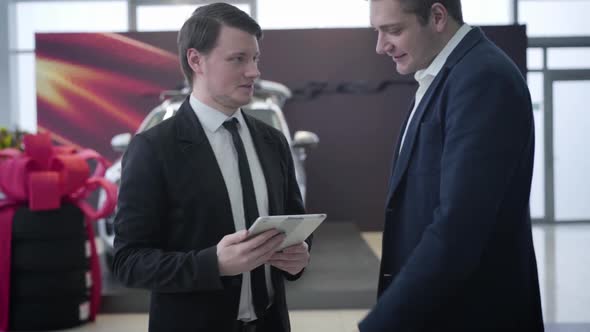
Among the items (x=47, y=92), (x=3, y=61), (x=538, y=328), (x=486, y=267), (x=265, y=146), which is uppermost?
(x=3, y=61)

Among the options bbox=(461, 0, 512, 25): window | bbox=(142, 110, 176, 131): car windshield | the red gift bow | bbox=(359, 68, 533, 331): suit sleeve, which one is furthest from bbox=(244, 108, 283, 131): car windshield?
bbox=(461, 0, 512, 25): window

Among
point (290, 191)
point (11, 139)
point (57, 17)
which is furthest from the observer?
point (57, 17)

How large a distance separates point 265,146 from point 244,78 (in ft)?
0.71

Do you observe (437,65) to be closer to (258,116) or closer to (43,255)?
(43,255)

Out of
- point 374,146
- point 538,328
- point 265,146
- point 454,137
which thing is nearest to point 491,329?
point 538,328

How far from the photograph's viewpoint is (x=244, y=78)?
165 cm

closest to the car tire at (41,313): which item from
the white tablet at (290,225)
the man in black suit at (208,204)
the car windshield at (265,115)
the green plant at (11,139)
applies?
the green plant at (11,139)

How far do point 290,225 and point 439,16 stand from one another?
58 centimetres

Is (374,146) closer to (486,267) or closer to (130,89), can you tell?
(130,89)

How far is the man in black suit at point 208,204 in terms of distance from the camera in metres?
1.48

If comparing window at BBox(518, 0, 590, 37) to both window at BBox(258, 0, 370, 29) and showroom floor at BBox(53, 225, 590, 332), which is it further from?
showroom floor at BBox(53, 225, 590, 332)

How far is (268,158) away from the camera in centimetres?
176

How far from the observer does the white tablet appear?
54.6 inches

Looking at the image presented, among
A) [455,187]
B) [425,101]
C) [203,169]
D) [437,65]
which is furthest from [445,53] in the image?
[203,169]
